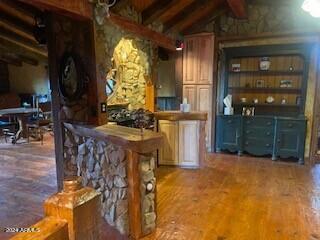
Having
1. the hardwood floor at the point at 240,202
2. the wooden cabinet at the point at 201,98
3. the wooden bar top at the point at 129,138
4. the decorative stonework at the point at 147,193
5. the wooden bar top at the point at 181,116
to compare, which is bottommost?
the hardwood floor at the point at 240,202

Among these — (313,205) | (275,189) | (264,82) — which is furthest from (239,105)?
(313,205)

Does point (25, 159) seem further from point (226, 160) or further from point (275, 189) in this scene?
point (275, 189)

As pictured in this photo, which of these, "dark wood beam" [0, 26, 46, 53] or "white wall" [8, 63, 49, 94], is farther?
"white wall" [8, 63, 49, 94]

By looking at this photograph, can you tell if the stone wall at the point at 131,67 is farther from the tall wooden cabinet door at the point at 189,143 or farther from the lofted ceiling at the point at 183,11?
the tall wooden cabinet door at the point at 189,143

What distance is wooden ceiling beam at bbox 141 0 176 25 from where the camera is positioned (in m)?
4.20

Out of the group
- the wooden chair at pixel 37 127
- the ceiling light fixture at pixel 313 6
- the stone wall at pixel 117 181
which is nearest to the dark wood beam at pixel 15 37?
the wooden chair at pixel 37 127

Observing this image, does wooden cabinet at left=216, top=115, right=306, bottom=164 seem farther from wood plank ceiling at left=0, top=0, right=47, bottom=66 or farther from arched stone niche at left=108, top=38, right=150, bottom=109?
wood plank ceiling at left=0, top=0, right=47, bottom=66

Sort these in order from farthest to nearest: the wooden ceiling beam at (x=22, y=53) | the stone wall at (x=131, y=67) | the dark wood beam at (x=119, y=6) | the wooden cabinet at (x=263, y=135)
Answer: the wooden ceiling beam at (x=22, y=53), the wooden cabinet at (x=263, y=135), the stone wall at (x=131, y=67), the dark wood beam at (x=119, y=6)

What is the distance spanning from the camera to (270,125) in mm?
4957

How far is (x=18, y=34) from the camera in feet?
21.9

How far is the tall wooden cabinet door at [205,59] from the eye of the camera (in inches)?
213

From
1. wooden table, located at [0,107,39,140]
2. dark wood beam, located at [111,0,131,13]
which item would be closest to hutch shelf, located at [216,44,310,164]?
dark wood beam, located at [111,0,131,13]

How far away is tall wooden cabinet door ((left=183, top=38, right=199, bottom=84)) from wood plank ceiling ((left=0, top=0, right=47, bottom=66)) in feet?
10.1

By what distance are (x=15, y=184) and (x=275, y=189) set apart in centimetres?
376
